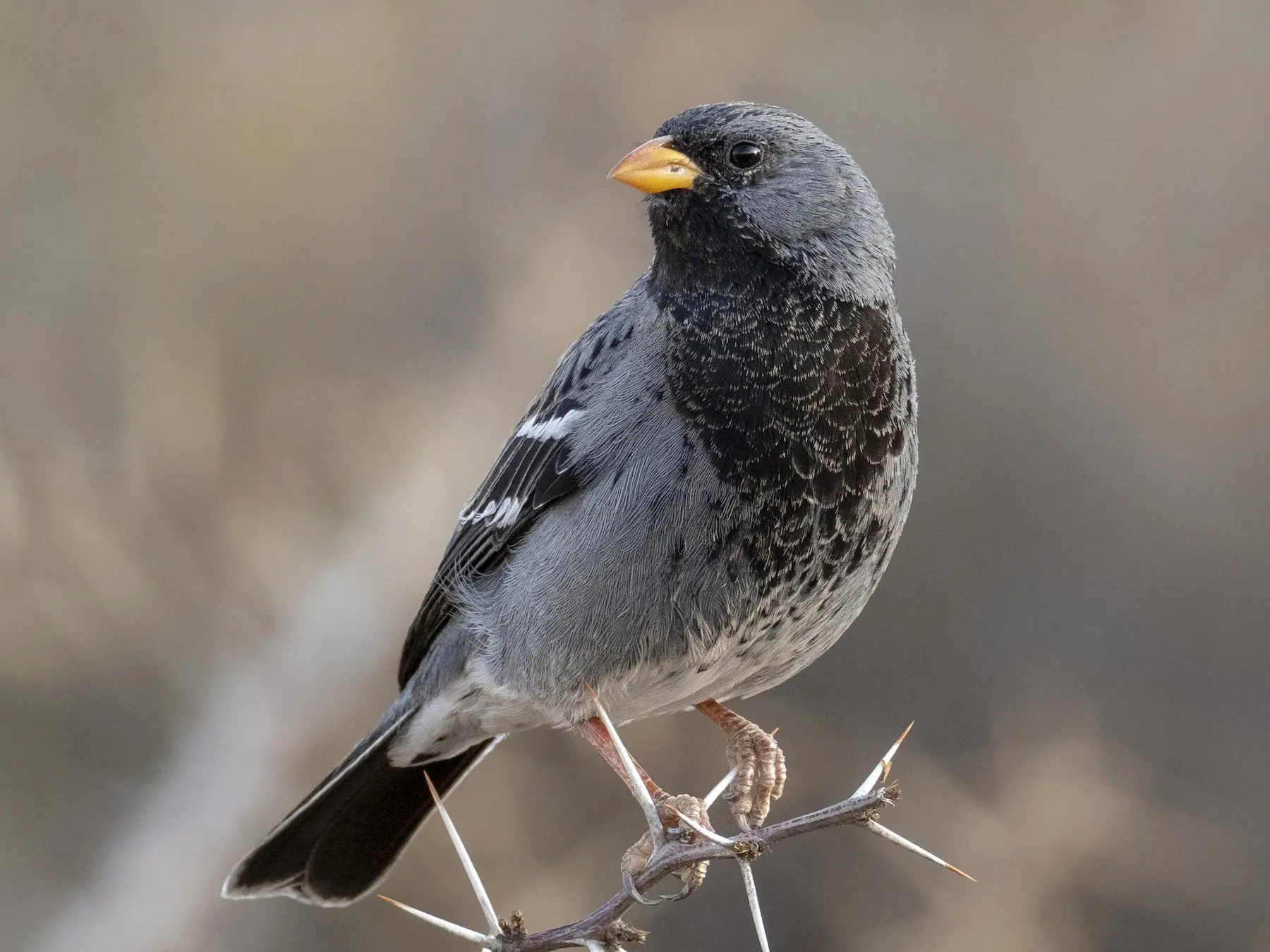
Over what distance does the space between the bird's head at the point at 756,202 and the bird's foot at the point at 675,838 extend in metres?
1.31

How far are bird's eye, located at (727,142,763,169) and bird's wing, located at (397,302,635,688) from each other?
19.4 inches

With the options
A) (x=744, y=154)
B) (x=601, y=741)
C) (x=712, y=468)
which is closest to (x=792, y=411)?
(x=712, y=468)

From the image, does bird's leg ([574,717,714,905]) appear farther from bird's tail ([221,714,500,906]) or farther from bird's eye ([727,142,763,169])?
bird's eye ([727,142,763,169])

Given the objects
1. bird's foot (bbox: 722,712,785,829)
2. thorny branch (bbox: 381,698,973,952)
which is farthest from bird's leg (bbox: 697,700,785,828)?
thorny branch (bbox: 381,698,973,952)

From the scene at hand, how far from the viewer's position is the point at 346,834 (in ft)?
13.5

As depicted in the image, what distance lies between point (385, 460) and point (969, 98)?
251 cm

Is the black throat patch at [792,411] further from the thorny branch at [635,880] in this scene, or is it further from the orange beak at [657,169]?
the thorny branch at [635,880]

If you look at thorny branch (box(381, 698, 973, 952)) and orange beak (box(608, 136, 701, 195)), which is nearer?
thorny branch (box(381, 698, 973, 952))

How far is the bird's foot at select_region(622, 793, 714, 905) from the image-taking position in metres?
2.87

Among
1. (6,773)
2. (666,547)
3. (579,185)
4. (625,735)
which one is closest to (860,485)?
(666,547)

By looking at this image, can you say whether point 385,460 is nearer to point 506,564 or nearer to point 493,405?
point 493,405

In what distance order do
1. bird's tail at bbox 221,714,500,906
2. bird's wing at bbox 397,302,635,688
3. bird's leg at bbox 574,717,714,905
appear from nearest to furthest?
bird's leg at bbox 574,717,714,905 < bird's wing at bbox 397,302,635,688 < bird's tail at bbox 221,714,500,906

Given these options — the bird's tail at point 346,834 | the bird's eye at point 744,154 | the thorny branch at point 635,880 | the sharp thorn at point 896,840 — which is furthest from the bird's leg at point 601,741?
the bird's eye at point 744,154

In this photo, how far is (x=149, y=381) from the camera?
4.96 m
